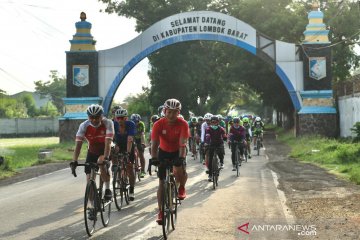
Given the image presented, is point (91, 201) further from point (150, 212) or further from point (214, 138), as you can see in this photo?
point (214, 138)

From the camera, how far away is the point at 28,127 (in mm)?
68688

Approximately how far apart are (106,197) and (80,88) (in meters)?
25.4

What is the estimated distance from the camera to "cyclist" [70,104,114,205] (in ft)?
28.3

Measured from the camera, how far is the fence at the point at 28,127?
67625 millimetres

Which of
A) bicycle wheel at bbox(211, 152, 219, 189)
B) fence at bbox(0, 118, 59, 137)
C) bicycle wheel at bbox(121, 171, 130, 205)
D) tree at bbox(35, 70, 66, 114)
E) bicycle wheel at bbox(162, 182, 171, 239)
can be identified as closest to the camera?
bicycle wheel at bbox(162, 182, 171, 239)

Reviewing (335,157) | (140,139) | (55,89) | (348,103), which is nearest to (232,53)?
(348,103)

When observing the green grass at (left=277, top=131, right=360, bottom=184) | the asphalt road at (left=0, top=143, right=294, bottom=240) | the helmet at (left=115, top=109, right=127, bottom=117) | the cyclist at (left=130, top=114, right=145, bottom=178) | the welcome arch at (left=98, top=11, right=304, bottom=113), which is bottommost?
the asphalt road at (left=0, top=143, right=294, bottom=240)

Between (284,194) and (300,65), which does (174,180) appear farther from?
(300,65)

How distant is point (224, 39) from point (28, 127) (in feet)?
139

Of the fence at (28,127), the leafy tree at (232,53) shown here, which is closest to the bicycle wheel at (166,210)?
the leafy tree at (232,53)

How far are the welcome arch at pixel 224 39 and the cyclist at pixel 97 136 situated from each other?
81.0 feet

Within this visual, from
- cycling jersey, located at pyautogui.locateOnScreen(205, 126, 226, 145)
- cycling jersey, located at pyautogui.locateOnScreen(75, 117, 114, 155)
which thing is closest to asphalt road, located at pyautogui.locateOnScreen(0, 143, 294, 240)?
cycling jersey, located at pyautogui.locateOnScreen(205, 126, 226, 145)

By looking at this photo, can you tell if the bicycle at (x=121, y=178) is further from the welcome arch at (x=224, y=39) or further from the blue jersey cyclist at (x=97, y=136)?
the welcome arch at (x=224, y=39)

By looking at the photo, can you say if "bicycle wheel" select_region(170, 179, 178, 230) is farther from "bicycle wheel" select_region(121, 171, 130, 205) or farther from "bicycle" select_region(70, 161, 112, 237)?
"bicycle wheel" select_region(121, 171, 130, 205)
